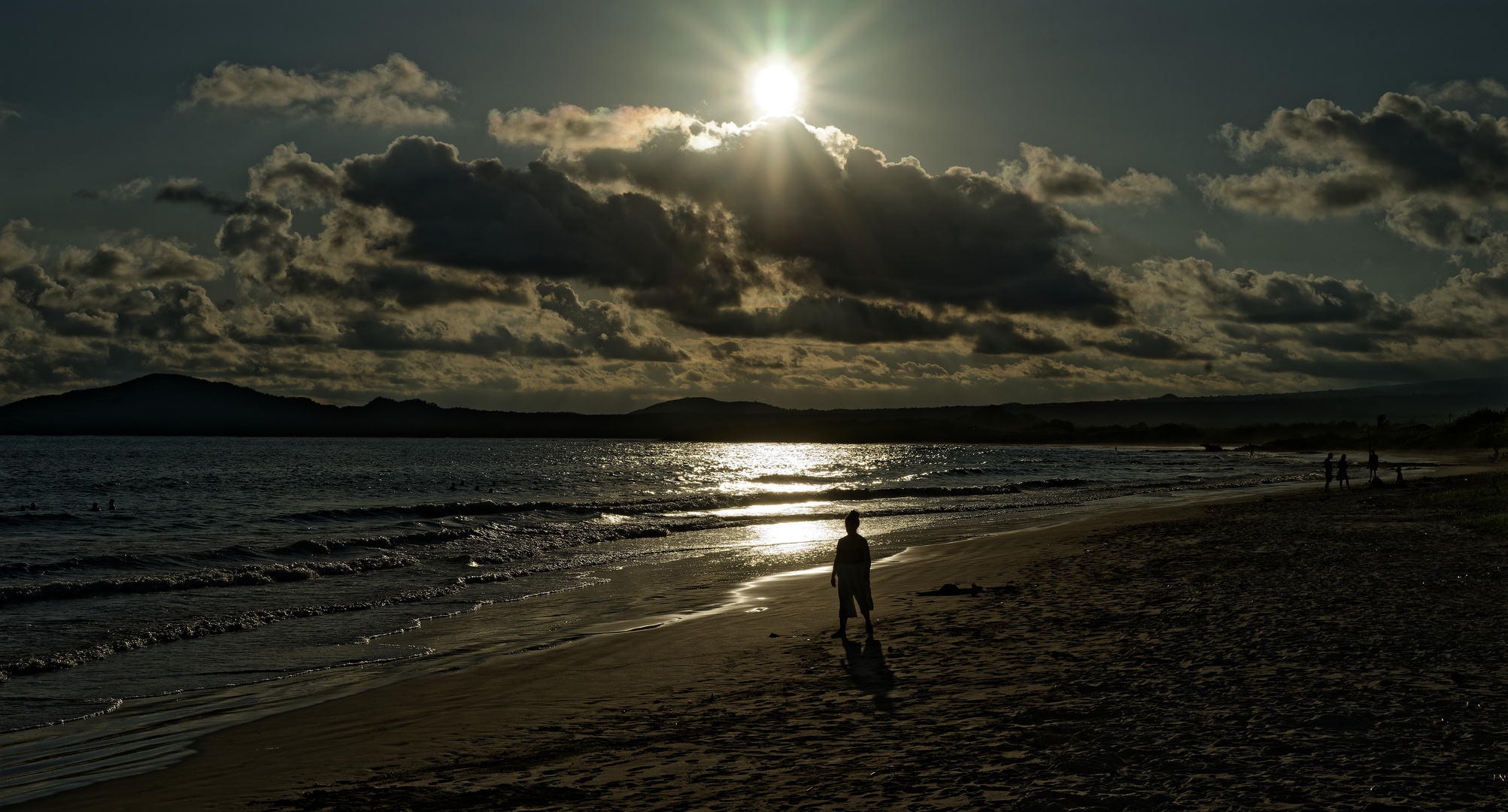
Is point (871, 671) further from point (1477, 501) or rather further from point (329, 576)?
point (1477, 501)

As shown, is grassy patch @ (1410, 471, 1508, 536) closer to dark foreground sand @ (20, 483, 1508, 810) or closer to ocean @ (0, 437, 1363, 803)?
dark foreground sand @ (20, 483, 1508, 810)

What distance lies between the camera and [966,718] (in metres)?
8.56

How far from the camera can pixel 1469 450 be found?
332 ft

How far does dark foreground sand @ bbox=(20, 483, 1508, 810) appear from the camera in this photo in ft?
22.2

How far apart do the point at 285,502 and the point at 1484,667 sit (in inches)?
2173

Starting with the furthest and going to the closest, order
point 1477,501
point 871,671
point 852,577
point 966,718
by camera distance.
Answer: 1. point 1477,501
2. point 852,577
3. point 871,671
4. point 966,718

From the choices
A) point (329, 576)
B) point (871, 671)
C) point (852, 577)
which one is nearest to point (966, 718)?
point (871, 671)

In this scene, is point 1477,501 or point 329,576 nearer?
point 329,576

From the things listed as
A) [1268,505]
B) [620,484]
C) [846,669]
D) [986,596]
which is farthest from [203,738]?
[620,484]

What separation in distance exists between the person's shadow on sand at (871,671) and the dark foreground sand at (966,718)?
5 centimetres

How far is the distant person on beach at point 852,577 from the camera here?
43.2 feet

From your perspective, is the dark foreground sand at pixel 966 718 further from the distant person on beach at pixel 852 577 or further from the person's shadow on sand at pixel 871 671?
the distant person on beach at pixel 852 577

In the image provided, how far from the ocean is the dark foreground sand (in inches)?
70.6

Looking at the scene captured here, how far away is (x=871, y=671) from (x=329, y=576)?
56.6 ft
